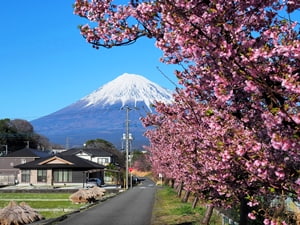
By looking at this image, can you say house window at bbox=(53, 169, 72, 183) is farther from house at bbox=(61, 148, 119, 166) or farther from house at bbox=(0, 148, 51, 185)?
house at bbox=(61, 148, 119, 166)

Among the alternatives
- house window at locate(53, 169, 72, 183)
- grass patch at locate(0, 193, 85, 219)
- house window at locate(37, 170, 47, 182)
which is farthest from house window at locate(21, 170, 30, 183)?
grass patch at locate(0, 193, 85, 219)

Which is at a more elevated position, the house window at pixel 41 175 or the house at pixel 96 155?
the house at pixel 96 155

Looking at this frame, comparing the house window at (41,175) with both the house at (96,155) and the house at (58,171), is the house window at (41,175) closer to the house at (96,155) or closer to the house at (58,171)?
the house at (58,171)

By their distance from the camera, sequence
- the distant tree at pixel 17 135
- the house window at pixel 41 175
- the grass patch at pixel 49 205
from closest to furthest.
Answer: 1. the grass patch at pixel 49 205
2. the house window at pixel 41 175
3. the distant tree at pixel 17 135

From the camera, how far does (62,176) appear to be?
63219 millimetres

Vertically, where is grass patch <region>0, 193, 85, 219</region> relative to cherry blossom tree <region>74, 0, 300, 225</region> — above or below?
below

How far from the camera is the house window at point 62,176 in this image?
63.1m

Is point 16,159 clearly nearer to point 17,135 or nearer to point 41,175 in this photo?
point 41,175

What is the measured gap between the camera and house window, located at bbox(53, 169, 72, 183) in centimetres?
6306

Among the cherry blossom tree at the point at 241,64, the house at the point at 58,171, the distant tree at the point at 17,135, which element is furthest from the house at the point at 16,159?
the cherry blossom tree at the point at 241,64

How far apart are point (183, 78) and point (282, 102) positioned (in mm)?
2468

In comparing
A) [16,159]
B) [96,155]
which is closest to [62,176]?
[16,159]

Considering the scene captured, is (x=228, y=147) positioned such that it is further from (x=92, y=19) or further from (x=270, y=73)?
(x=92, y=19)

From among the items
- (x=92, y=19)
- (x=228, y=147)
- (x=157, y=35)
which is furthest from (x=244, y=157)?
(x=92, y=19)
